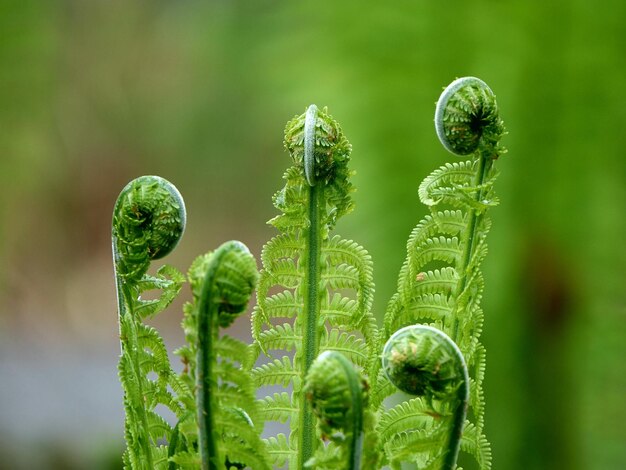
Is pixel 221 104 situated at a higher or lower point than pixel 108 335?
→ higher

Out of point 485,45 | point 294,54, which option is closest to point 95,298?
point 294,54

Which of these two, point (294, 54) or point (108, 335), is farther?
point (108, 335)

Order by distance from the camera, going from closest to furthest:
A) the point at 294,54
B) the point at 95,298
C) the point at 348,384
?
the point at 348,384, the point at 294,54, the point at 95,298

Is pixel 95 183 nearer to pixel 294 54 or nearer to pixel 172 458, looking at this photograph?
pixel 294 54

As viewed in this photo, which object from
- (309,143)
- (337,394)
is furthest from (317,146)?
(337,394)

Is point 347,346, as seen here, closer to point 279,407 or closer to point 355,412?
point 279,407

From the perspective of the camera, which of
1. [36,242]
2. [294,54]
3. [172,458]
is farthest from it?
[36,242]
